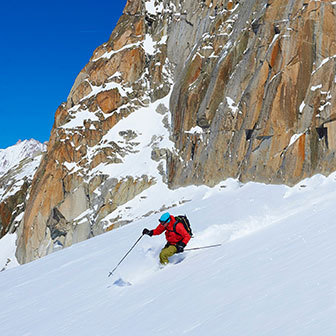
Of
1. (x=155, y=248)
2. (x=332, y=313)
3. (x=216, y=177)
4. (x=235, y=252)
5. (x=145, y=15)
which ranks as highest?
(x=145, y=15)

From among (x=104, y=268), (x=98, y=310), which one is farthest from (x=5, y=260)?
(x=98, y=310)

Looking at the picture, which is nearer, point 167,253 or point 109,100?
point 167,253

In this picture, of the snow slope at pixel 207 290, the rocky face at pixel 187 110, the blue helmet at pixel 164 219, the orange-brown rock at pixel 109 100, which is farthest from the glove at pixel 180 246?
the orange-brown rock at pixel 109 100

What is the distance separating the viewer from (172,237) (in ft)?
28.5

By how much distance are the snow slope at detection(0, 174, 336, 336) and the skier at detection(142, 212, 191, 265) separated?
0.27 metres

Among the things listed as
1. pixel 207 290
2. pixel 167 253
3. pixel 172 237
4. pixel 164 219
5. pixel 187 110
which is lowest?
pixel 207 290

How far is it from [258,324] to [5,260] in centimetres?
4927

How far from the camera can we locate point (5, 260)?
4750 centimetres

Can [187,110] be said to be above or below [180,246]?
above

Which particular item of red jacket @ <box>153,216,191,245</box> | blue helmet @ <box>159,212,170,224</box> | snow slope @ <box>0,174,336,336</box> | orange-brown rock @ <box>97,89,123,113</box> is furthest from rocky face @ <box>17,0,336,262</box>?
blue helmet @ <box>159,212,170,224</box>

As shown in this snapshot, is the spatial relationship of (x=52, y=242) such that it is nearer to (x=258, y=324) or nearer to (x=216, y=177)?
(x=216, y=177)

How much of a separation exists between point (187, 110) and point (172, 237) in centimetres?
2617

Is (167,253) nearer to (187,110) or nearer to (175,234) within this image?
(175,234)

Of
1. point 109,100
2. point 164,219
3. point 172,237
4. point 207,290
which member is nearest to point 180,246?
→ point 172,237
